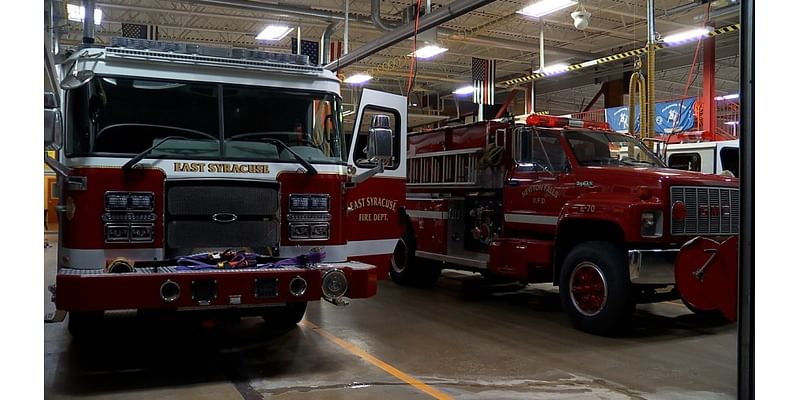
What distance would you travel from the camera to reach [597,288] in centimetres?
721

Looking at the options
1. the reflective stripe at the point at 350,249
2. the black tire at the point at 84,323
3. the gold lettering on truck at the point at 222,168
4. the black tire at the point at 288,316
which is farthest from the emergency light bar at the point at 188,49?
the black tire at the point at 288,316

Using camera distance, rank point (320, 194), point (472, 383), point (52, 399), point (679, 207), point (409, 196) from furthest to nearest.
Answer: point (409, 196)
point (679, 207)
point (320, 194)
point (472, 383)
point (52, 399)

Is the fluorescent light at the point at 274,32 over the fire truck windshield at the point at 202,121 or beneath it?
over

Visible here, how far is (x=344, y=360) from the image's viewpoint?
605 cm

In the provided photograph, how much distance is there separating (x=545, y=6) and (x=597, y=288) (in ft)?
21.0

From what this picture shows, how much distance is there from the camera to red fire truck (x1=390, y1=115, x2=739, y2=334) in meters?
6.93

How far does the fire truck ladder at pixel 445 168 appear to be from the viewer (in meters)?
9.48

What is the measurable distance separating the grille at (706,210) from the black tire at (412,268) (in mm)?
4374

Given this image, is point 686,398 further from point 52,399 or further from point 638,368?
point 52,399

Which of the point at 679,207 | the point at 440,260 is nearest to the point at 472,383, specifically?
the point at 679,207

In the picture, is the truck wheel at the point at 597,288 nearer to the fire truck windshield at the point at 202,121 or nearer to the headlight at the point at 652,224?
the headlight at the point at 652,224

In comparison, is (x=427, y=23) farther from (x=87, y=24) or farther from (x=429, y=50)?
(x=87, y=24)

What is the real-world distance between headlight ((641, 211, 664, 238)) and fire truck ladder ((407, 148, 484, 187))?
9.46 feet

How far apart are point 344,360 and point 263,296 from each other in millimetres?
1373
